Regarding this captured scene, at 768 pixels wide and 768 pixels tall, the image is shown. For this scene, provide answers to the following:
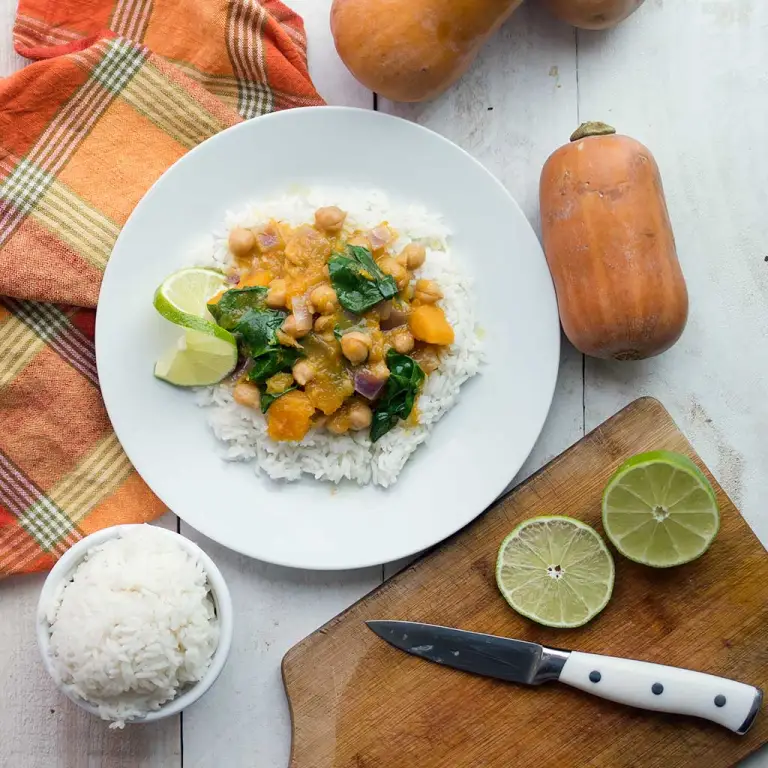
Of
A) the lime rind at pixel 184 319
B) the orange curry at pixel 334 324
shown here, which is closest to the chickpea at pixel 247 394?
the orange curry at pixel 334 324

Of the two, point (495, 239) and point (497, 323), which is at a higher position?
point (495, 239)

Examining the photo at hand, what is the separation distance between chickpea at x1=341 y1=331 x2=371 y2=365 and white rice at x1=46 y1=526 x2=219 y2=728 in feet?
2.88

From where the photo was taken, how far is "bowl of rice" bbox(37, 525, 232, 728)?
2650 mm

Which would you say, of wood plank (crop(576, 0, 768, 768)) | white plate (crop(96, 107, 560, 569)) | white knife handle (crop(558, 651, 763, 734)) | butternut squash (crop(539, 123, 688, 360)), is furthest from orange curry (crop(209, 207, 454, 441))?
white knife handle (crop(558, 651, 763, 734))

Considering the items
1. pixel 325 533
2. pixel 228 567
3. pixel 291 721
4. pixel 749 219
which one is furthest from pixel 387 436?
pixel 749 219

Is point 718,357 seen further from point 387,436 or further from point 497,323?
point 387,436

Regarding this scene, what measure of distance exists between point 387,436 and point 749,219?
1.69 m

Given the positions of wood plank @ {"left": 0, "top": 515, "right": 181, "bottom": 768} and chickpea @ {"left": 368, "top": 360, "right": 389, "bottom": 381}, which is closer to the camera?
chickpea @ {"left": 368, "top": 360, "right": 389, "bottom": 381}

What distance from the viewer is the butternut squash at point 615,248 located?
114 inches

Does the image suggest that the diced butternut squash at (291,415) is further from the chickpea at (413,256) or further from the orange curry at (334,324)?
the chickpea at (413,256)

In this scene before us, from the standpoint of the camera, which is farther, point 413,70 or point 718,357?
point 718,357

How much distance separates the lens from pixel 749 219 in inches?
131

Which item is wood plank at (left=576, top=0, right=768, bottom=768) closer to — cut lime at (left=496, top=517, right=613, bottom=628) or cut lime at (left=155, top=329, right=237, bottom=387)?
cut lime at (left=496, top=517, right=613, bottom=628)

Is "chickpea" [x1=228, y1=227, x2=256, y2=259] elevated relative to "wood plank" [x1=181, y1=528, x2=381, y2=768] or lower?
elevated
